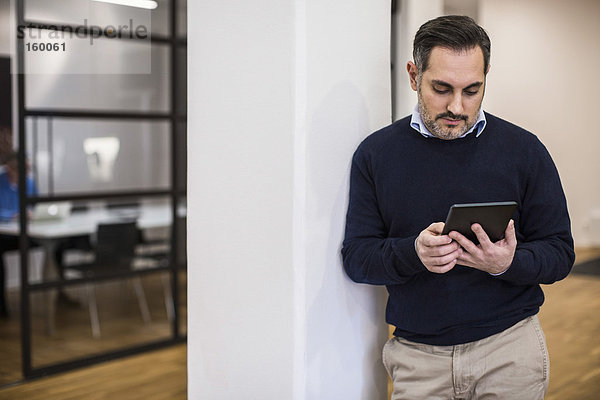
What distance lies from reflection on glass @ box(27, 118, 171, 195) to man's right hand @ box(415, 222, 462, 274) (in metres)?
4.07

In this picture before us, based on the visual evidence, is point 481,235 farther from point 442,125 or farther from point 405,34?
point 405,34

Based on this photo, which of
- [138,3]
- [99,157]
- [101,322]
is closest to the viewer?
[138,3]

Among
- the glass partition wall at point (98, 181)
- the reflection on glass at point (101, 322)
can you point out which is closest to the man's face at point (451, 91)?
the glass partition wall at point (98, 181)

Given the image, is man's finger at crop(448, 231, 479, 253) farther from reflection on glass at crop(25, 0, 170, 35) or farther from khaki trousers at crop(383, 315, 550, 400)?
reflection on glass at crop(25, 0, 170, 35)

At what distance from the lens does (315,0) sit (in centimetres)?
193

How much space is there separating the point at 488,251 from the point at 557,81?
874cm

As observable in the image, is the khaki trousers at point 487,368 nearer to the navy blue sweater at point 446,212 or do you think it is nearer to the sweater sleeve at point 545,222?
the navy blue sweater at point 446,212

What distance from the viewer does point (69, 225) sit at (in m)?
5.52

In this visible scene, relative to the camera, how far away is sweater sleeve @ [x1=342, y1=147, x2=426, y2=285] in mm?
1877

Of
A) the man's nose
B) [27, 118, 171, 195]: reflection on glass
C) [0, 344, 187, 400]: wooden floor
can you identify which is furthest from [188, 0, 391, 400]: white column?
[27, 118, 171, 195]: reflection on glass

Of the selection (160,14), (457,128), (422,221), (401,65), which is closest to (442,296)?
(422,221)

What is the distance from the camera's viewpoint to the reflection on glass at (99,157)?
6.01 metres

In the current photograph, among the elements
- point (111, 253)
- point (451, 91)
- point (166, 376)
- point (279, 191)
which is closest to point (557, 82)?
point (111, 253)

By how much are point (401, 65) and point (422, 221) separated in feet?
14.4
